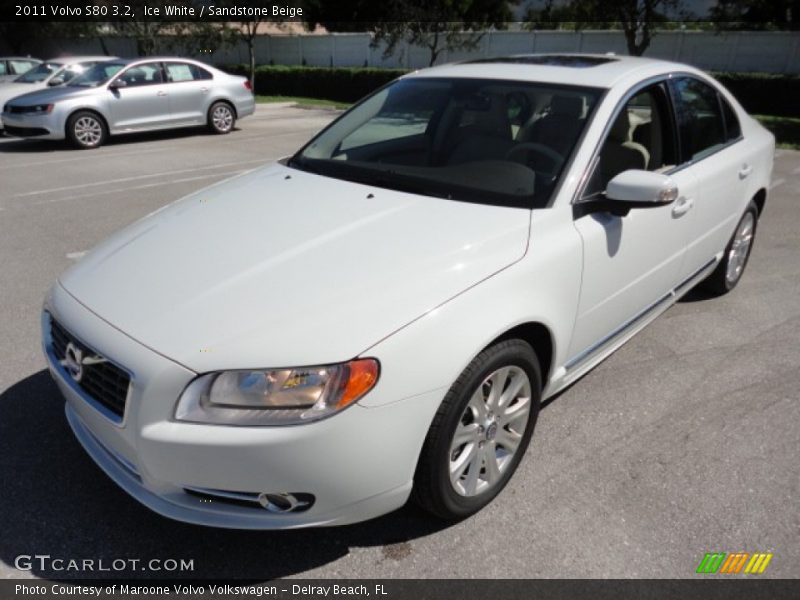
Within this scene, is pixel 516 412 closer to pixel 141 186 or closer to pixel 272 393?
pixel 272 393

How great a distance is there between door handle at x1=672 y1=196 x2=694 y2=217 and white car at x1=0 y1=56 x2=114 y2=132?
39.3ft

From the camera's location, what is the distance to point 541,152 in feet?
9.59

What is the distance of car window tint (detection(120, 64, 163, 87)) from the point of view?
11.8 meters

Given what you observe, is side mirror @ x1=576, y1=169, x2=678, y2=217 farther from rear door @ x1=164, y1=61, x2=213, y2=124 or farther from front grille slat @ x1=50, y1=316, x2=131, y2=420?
rear door @ x1=164, y1=61, x2=213, y2=124

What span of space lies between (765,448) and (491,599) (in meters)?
1.64

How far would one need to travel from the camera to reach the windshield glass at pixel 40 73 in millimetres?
12953

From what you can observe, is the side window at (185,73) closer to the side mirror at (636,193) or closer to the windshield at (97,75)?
the windshield at (97,75)

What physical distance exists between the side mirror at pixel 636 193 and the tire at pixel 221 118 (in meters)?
11.8

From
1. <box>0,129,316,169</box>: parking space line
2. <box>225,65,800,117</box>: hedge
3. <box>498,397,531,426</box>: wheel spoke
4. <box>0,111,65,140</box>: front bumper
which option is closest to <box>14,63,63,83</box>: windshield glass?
<box>0,129,316,169</box>: parking space line

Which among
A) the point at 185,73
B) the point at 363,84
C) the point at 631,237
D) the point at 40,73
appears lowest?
the point at 631,237

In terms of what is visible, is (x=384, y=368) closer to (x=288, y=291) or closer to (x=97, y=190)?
(x=288, y=291)

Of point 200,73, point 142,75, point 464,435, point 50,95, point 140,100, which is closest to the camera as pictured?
point 464,435

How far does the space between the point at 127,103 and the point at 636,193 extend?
37.0 ft

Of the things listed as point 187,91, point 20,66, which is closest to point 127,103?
point 187,91
